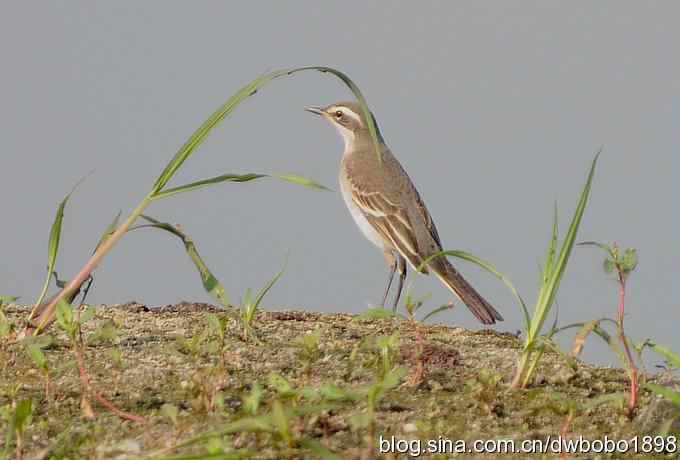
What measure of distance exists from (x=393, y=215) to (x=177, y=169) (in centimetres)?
466

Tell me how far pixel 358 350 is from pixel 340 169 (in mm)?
5909

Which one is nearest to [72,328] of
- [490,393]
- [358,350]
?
[358,350]

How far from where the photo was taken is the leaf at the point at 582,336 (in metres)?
5.38

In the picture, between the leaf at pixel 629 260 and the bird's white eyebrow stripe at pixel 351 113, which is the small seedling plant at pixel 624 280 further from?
the bird's white eyebrow stripe at pixel 351 113

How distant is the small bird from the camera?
9.77m

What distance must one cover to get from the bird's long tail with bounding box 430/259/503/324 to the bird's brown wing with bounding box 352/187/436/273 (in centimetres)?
28

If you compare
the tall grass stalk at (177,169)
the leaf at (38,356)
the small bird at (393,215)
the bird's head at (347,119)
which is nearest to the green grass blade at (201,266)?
the tall grass stalk at (177,169)

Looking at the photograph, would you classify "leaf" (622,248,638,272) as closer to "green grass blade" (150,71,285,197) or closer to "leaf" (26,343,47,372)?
"green grass blade" (150,71,285,197)

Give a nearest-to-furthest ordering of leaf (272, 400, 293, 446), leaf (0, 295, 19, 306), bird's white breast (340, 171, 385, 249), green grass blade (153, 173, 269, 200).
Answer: leaf (272, 400, 293, 446)
green grass blade (153, 173, 269, 200)
leaf (0, 295, 19, 306)
bird's white breast (340, 171, 385, 249)

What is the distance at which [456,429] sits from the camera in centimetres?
484

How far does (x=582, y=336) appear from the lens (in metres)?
5.43

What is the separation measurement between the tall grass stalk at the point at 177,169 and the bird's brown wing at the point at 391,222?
4.25 metres

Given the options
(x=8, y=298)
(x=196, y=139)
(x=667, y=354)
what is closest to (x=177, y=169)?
(x=196, y=139)

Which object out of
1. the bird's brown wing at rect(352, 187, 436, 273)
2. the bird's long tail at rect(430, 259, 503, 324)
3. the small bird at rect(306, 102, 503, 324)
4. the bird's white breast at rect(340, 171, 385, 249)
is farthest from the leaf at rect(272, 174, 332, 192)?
the bird's white breast at rect(340, 171, 385, 249)
